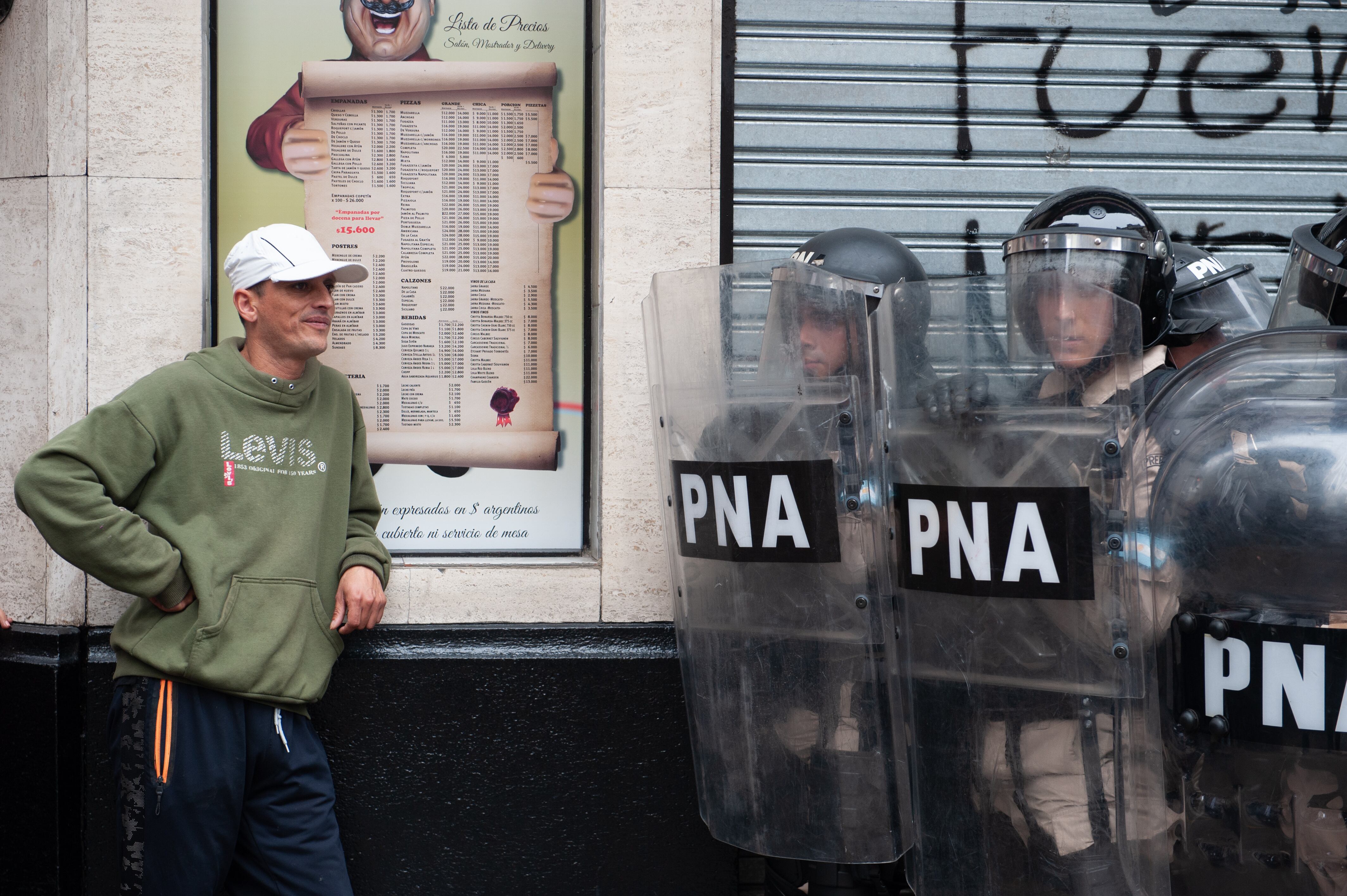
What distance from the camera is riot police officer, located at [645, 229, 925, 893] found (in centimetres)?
212

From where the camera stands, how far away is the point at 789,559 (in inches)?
85.7

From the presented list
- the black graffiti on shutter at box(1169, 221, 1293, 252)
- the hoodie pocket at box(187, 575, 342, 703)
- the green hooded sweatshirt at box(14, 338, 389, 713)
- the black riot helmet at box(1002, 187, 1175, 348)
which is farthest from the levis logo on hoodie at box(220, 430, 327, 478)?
the black graffiti on shutter at box(1169, 221, 1293, 252)

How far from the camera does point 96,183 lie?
11.0ft

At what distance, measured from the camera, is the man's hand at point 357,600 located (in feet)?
9.71

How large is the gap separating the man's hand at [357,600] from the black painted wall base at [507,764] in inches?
15.9

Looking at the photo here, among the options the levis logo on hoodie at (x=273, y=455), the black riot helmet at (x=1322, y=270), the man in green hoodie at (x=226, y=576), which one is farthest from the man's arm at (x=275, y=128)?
the black riot helmet at (x=1322, y=270)

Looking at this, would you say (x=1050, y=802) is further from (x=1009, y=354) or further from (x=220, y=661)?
(x=220, y=661)

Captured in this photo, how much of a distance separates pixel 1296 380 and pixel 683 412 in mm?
1238

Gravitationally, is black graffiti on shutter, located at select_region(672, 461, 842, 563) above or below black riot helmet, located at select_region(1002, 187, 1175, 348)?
below

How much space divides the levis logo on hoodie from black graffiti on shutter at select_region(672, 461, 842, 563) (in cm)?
123

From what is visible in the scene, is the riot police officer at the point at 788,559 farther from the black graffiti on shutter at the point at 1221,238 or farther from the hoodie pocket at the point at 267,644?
the black graffiti on shutter at the point at 1221,238

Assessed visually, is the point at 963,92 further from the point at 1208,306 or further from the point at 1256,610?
the point at 1256,610

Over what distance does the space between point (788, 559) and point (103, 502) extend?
1734 mm

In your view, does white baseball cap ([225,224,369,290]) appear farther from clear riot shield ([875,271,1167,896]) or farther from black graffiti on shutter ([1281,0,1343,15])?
black graffiti on shutter ([1281,0,1343,15])
